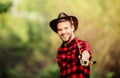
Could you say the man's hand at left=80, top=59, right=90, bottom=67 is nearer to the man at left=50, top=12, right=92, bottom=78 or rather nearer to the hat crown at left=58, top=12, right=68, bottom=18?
the man at left=50, top=12, right=92, bottom=78

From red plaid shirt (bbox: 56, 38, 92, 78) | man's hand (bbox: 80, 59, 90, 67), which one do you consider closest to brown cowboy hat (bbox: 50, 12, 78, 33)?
red plaid shirt (bbox: 56, 38, 92, 78)

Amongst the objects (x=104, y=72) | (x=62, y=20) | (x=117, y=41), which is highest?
(x=62, y=20)

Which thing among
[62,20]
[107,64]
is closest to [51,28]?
[62,20]

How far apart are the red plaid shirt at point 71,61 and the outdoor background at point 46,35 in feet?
0.14

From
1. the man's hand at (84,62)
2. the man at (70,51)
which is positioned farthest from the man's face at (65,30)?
the man's hand at (84,62)

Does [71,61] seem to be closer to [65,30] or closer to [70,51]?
[70,51]

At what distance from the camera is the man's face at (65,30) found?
308 centimetres

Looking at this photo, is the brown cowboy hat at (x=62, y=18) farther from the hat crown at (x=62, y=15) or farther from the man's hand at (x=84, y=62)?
the man's hand at (x=84, y=62)

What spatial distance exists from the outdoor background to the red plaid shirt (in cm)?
4

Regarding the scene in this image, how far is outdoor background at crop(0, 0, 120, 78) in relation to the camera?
10.1ft

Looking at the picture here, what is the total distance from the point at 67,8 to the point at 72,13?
53 mm

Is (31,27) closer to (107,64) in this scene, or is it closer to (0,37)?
(0,37)

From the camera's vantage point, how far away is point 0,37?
3.08 meters

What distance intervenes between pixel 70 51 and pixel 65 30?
154mm
